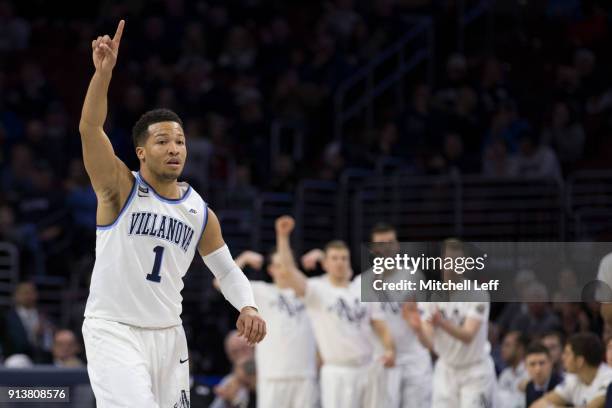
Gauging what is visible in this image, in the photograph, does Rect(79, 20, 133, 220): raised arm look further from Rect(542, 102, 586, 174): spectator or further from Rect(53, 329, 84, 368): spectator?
Rect(542, 102, 586, 174): spectator

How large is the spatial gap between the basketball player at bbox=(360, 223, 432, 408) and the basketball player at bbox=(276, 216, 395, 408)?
0.18m

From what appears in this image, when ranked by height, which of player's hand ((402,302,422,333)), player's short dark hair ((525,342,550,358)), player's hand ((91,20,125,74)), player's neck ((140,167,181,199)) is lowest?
player's short dark hair ((525,342,550,358))

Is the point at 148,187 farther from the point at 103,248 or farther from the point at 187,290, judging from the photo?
the point at 187,290

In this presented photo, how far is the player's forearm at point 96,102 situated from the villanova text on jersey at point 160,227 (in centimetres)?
63

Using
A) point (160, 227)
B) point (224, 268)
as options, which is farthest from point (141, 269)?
point (224, 268)

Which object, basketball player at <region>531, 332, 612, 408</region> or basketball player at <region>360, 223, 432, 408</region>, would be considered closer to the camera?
basketball player at <region>531, 332, 612, 408</region>

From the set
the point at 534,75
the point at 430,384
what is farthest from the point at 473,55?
the point at 430,384

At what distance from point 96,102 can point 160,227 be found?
85 centimetres

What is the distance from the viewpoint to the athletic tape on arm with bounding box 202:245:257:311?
780 cm

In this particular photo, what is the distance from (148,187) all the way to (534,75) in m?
11.0

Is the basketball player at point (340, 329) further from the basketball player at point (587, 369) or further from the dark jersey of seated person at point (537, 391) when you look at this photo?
the basketball player at point (587, 369)

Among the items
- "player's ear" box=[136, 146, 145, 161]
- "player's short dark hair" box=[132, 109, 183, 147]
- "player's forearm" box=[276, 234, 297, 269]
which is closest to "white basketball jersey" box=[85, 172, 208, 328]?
"player's ear" box=[136, 146, 145, 161]

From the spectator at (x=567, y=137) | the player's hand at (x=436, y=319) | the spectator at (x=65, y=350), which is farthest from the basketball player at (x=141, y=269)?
the spectator at (x=567, y=137)

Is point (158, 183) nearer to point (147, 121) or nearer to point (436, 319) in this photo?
point (147, 121)
